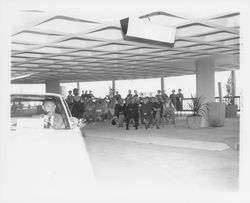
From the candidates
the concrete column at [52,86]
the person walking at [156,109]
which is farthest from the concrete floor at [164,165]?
the concrete column at [52,86]

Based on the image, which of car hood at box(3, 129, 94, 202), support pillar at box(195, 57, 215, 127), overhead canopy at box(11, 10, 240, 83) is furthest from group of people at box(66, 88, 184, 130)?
car hood at box(3, 129, 94, 202)

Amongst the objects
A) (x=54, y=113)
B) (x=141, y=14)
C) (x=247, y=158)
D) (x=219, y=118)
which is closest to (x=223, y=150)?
(x=141, y=14)

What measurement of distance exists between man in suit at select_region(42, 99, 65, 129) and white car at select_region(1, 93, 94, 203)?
0.68 ft

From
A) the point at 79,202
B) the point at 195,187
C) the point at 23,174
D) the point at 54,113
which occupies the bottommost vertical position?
the point at 195,187

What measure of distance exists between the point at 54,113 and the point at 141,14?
341 centimetres

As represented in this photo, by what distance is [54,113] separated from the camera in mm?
4641

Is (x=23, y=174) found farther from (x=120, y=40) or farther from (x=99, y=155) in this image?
(x=120, y=40)

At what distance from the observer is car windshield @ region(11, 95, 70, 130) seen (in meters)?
4.39

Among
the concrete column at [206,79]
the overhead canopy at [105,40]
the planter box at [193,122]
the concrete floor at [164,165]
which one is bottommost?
the concrete floor at [164,165]

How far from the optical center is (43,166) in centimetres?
321

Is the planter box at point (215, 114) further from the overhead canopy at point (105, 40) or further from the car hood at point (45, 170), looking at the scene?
the car hood at point (45, 170)

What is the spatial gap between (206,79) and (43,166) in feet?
42.4

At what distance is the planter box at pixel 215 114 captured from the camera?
46.3 feet

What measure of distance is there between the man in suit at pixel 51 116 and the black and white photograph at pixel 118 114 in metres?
0.02
